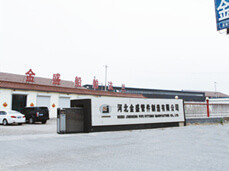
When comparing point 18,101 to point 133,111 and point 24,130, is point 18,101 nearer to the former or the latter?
point 24,130

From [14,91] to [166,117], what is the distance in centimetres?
1888

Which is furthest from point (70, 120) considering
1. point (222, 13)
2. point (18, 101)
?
point (18, 101)

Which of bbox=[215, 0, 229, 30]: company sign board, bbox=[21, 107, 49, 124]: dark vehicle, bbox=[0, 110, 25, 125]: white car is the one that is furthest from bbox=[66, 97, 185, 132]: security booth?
bbox=[21, 107, 49, 124]: dark vehicle

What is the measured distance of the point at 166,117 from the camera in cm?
1872

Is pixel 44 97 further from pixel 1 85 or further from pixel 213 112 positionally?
pixel 213 112

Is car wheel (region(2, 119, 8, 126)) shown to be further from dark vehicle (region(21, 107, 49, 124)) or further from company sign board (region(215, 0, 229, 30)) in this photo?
company sign board (region(215, 0, 229, 30))

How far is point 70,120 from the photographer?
1404 cm

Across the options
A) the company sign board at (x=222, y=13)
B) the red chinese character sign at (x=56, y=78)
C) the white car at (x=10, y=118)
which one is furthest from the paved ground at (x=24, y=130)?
the red chinese character sign at (x=56, y=78)

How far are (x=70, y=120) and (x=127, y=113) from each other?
4.56m

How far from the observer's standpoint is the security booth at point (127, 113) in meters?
14.7

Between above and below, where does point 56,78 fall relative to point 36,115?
above

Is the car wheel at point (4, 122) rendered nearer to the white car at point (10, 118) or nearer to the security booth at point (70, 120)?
the white car at point (10, 118)

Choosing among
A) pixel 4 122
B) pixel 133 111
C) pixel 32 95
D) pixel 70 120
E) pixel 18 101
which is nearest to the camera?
pixel 70 120

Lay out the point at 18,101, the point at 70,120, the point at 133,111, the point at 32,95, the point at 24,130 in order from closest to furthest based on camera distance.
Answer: the point at 70,120, the point at 24,130, the point at 133,111, the point at 18,101, the point at 32,95
